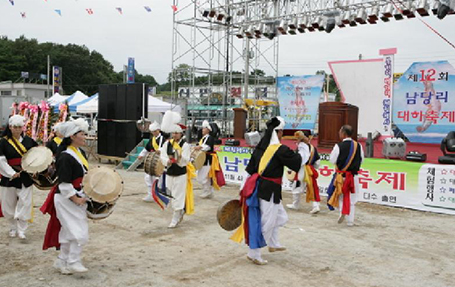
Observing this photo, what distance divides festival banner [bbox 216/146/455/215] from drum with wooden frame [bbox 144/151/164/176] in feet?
14.2

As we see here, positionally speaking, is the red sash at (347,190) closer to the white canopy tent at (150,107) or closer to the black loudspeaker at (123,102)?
the black loudspeaker at (123,102)

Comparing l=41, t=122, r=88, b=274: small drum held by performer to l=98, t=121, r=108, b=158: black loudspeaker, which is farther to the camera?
l=98, t=121, r=108, b=158: black loudspeaker

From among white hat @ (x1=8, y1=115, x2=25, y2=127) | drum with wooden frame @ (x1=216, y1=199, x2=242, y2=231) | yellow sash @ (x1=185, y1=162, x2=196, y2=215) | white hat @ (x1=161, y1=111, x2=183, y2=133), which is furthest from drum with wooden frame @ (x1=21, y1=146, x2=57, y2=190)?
drum with wooden frame @ (x1=216, y1=199, x2=242, y2=231)

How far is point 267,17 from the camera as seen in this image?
15539 mm

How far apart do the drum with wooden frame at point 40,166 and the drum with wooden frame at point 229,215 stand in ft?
7.14

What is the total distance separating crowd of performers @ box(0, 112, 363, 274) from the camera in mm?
4391

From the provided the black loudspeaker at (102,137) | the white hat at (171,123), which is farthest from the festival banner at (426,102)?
the black loudspeaker at (102,137)

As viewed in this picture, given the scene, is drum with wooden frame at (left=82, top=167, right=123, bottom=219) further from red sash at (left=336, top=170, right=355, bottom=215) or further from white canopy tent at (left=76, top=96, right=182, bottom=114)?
white canopy tent at (left=76, top=96, right=182, bottom=114)

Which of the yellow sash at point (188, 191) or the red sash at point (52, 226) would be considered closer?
the red sash at point (52, 226)

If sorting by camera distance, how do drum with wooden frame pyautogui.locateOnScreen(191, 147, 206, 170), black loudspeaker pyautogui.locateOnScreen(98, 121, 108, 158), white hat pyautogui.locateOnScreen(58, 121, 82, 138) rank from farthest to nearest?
black loudspeaker pyautogui.locateOnScreen(98, 121, 108, 158) → drum with wooden frame pyautogui.locateOnScreen(191, 147, 206, 170) → white hat pyautogui.locateOnScreen(58, 121, 82, 138)

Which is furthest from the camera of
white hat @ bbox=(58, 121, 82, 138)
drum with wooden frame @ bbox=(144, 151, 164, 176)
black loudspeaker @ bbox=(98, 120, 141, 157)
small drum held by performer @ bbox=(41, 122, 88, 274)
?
→ black loudspeaker @ bbox=(98, 120, 141, 157)

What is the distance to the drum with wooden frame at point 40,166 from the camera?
5.56 metres

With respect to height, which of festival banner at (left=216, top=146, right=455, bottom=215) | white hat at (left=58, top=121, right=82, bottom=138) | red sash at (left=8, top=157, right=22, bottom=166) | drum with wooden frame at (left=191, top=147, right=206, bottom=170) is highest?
white hat at (left=58, top=121, right=82, bottom=138)

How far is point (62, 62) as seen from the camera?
59531 mm
